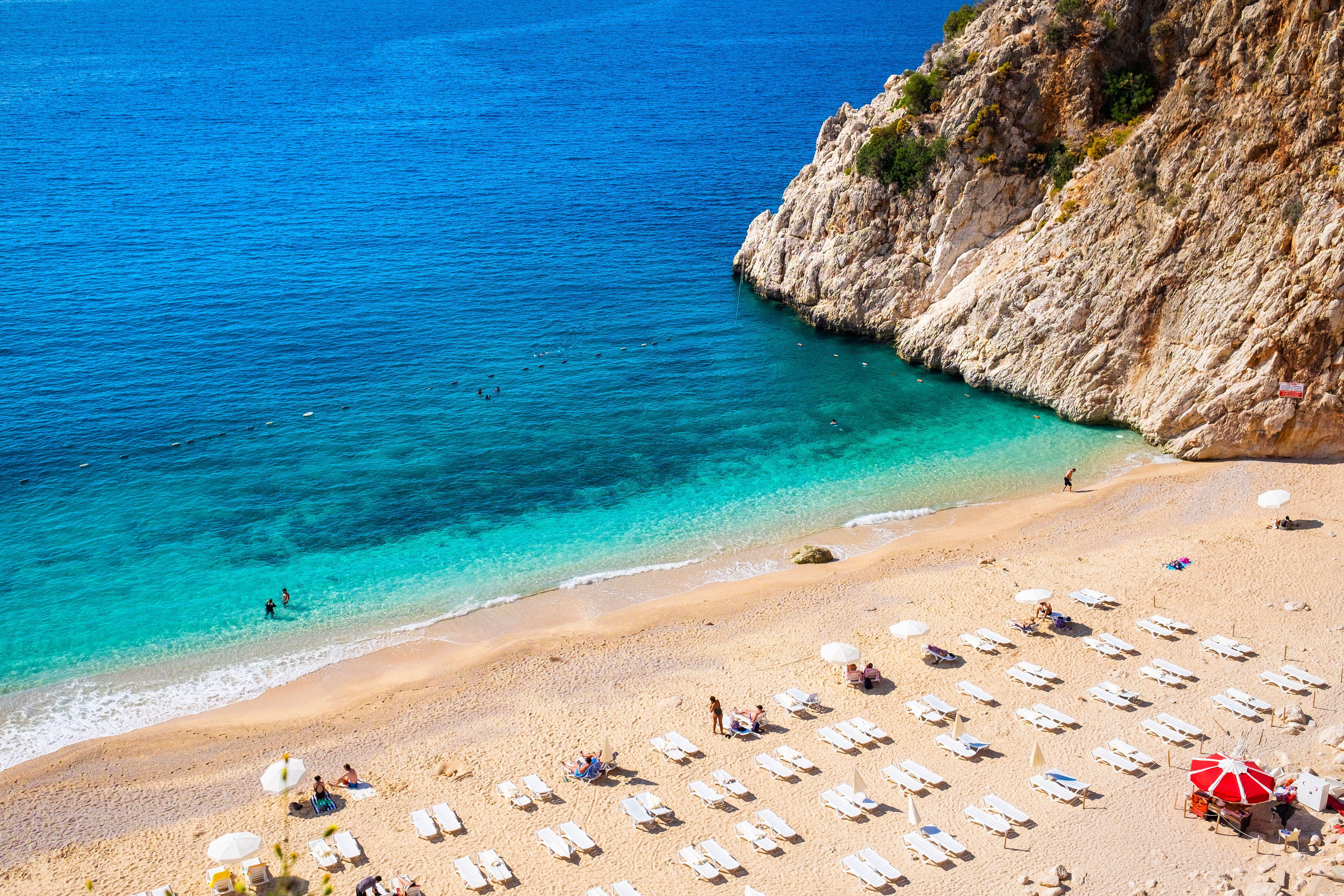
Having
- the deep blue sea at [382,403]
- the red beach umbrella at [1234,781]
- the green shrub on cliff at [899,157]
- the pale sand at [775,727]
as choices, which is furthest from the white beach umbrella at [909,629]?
the green shrub on cliff at [899,157]

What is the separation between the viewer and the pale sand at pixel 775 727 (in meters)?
28.0

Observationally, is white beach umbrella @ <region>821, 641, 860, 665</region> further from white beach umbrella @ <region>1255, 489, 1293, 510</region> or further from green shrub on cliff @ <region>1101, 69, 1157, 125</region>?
green shrub on cliff @ <region>1101, 69, 1157, 125</region>

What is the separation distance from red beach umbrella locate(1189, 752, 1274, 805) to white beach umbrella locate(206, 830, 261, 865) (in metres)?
25.2

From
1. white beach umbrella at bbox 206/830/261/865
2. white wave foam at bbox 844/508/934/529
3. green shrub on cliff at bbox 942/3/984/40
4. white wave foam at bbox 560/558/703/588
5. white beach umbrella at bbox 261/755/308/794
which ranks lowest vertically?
white beach umbrella at bbox 206/830/261/865

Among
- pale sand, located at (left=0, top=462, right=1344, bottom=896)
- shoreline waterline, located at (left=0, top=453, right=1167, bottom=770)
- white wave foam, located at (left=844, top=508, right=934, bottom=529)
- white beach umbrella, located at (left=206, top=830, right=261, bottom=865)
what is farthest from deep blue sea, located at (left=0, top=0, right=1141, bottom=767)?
white beach umbrella, located at (left=206, top=830, right=261, bottom=865)

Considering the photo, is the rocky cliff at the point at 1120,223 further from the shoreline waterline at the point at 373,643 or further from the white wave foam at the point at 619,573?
the white wave foam at the point at 619,573

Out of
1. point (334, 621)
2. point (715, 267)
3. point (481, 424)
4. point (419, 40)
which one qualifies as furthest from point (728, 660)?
point (419, 40)

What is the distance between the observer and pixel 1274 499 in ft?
143

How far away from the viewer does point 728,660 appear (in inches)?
1480

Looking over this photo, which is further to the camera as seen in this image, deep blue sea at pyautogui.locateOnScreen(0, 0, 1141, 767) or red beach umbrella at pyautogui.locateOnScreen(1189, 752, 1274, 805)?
deep blue sea at pyautogui.locateOnScreen(0, 0, 1141, 767)

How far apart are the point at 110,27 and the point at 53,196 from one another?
128458mm

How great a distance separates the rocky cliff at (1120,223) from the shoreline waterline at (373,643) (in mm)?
7443

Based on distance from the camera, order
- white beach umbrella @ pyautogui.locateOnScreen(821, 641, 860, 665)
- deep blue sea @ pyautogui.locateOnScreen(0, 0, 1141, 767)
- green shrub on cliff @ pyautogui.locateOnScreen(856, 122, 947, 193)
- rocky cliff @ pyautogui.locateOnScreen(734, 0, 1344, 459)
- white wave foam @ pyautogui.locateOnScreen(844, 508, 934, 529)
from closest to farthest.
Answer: white beach umbrella @ pyautogui.locateOnScreen(821, 641, 860, 665)
deep blue sea @ pyautogui.locateOnScreen(0, 0, 1141, 767)
rocky cliff @ pyautogui.locateOnScreen(734, 0, 1344, 459)
white wave foam @ pyautogui.locateOnScreen(844, 508, 934, 529)
green shrub on cliff @ pyautogui.locateOnScreen(856, 122, 947, 193)

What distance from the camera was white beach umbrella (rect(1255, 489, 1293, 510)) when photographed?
4328cm
